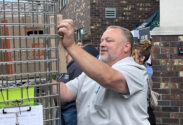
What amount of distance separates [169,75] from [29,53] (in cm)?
392

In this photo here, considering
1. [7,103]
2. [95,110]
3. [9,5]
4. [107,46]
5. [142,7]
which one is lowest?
[95,110]

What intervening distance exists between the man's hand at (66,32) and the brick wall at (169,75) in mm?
3688

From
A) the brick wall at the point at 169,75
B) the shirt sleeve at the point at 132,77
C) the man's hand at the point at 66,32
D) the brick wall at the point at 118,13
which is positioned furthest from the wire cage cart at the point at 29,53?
the brick wall at the point at 118,13

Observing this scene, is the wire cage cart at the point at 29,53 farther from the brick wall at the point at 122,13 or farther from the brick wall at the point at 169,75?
the brick wall at the point at 122,13

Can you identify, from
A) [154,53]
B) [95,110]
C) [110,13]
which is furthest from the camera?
[110,13]

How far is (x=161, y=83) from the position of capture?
17.7 ft

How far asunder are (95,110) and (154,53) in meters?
3.38

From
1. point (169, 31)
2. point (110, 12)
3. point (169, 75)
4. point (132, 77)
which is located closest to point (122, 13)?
point (110, 12)

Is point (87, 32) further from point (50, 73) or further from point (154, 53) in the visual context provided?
point (50, 73)

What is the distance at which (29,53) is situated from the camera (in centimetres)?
189

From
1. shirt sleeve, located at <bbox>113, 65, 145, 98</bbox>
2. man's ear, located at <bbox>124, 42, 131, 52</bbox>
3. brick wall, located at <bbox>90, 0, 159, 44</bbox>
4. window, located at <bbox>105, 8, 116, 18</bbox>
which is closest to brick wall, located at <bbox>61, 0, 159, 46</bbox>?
brick wall, located at <bbox>90, 0, 159, 44</bbox>

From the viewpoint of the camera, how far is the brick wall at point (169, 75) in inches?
210

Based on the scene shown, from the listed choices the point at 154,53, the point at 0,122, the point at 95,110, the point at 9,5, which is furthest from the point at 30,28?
the point at 154,53

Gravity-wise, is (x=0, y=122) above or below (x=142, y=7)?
below
